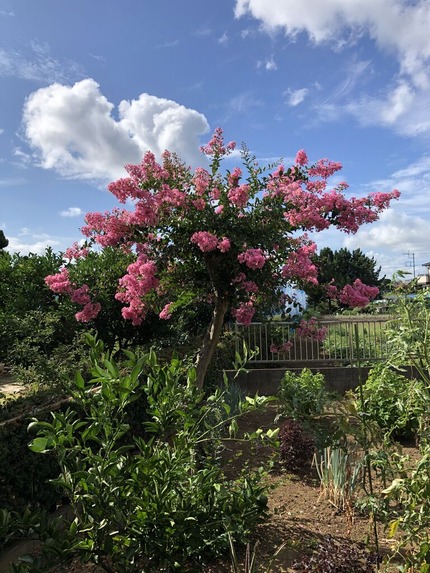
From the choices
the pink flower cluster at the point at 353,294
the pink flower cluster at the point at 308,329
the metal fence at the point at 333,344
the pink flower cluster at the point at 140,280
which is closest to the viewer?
the pink flower cluster at the point at 140,280

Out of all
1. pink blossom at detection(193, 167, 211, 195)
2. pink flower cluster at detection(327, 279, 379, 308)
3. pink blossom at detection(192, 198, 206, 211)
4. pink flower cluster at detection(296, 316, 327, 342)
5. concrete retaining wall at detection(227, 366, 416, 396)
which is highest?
pink blossom at detection(193, 167, 211, 195)

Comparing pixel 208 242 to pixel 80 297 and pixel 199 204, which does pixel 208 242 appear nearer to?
pixel 199 204

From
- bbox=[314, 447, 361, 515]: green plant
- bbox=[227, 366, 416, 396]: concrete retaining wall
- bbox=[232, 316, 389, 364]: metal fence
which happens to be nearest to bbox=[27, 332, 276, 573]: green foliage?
bbox=[314, 447, 361, 515]: green plant

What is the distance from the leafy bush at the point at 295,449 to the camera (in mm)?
3898

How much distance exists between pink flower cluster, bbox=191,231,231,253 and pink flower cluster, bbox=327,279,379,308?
1.25m

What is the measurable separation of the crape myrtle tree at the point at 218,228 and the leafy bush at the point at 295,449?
0.98 m

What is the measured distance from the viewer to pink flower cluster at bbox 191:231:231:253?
357cm

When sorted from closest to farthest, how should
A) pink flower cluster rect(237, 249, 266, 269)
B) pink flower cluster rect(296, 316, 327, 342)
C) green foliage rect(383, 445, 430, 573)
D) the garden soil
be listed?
green foliage rect(383, 445, 430, 573)
the garden soil
pink flower cluster rect(237, 249, 266, 269)
pink flower cluster rect(296, 316, 327, 342)

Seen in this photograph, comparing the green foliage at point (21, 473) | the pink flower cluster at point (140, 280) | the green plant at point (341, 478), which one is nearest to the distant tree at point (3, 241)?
the pink flower cluster at point (140, 280)

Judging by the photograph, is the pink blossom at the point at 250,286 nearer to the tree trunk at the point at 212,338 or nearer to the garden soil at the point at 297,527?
the tree trunk at the point at 212,338

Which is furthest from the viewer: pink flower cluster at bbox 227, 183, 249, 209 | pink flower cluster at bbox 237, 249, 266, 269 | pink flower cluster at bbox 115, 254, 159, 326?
pink flower cluster at bbox 115, 254, 159, 326

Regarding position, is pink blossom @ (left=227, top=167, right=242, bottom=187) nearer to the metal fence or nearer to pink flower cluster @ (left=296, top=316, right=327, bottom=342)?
pink flower cluster @ (left=296, top=316, right=327, bottom=342)

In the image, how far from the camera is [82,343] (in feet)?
18.6

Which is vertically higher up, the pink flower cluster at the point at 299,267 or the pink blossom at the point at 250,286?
the pink flower cluster at the point at 299,267
